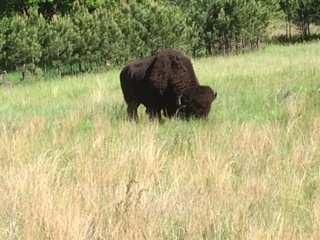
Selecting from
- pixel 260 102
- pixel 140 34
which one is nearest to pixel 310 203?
pixel 260 102

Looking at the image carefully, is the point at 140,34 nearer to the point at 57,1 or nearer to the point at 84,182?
the point at 57,1

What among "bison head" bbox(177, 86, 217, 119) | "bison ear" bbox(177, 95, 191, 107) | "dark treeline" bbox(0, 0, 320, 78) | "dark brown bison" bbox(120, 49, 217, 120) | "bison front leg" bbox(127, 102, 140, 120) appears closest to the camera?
"bison head" bbox(177, 86, 217, 119)

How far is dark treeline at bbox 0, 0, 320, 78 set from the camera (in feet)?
80.5

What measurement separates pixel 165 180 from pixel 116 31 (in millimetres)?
23632

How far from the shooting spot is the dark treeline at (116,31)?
24547 millimetres

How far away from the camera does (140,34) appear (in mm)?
29344

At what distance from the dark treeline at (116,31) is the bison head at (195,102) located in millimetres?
16715

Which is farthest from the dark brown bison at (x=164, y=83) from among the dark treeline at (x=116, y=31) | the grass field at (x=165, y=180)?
the dark treeline at (x=116, y=31)

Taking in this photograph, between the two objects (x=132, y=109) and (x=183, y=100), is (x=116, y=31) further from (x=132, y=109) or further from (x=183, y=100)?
(x=183, y=100)

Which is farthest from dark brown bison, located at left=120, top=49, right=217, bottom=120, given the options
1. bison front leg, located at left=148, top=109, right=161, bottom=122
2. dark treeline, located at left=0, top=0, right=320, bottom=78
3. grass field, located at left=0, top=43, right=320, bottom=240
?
dark treeline, located at left=0, top=0, right=320, bottom=78

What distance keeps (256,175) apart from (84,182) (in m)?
1.63

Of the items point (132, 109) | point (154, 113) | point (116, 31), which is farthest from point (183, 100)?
point (116, 31)

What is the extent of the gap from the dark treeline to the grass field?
57.6 feet

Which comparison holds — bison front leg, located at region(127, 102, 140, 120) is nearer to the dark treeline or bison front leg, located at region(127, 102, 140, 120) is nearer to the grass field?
the grass field
